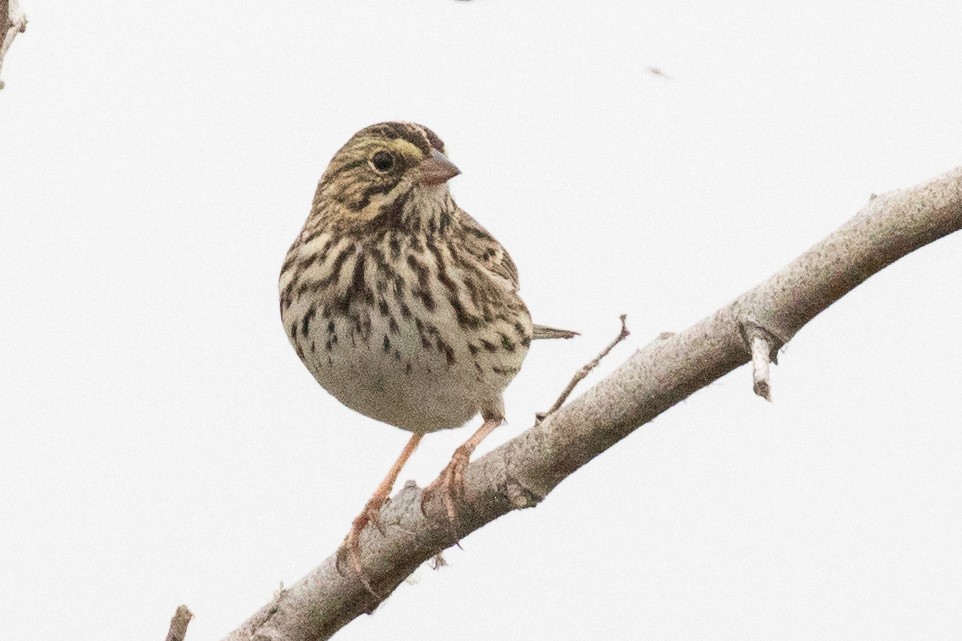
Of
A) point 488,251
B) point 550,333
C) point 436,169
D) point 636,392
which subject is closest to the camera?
point 636,392

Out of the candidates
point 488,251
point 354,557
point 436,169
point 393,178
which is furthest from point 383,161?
point 354,557

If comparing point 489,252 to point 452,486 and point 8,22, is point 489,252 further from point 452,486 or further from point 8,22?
point 8,22

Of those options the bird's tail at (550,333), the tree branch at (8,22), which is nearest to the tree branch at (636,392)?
the tree branch at (8,22)

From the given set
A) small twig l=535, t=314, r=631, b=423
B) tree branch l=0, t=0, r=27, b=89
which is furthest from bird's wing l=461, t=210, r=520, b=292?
tree branch l=0, t=0, r=27, b=89

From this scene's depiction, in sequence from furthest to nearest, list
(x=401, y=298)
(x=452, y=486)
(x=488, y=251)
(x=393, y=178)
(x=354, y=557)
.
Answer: (x=488, y=251), (x=393, y=178), (x=401, y=298), (x=354, y=557), (x=452, y=486)

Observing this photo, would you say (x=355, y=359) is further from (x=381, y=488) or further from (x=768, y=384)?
(x=768, y=384)

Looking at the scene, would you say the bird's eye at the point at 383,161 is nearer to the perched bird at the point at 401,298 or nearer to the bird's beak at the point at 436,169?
the perched bird at the point at 401,298
